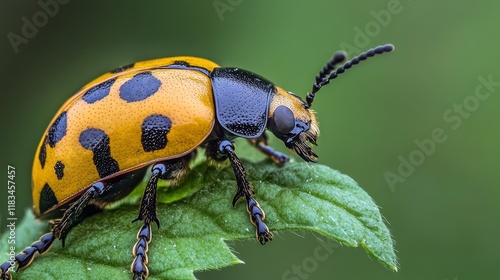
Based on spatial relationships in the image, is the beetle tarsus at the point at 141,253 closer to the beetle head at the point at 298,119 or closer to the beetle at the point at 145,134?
the beetle at the point at 145,134

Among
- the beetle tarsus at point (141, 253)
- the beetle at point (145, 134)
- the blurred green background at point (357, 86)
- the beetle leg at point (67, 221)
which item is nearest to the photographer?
the beetle tarsus at point (141, 253)

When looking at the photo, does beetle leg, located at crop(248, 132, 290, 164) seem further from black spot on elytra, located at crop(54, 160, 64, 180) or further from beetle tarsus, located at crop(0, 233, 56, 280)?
beetle tarsus, located at crop(0, 233, 56, 280)

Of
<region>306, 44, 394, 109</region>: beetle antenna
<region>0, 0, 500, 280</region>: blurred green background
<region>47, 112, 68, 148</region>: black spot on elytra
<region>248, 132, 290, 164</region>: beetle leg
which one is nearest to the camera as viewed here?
<region>47, 112, 68, 148</region>: black spot on elytra

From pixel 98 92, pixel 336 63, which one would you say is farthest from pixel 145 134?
pixel 336 63

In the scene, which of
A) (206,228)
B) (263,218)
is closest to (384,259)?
(263,218)

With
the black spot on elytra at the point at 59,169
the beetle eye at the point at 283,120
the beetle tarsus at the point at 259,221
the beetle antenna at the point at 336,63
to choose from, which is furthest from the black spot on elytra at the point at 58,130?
the beetle antenna at the point at 336,63

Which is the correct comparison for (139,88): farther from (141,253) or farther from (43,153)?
(141,253)

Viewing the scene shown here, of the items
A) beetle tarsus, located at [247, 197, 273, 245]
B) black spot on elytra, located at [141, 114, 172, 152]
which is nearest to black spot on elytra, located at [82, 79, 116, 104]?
black spot on elytra, located at [141, 114, 172, 152]
